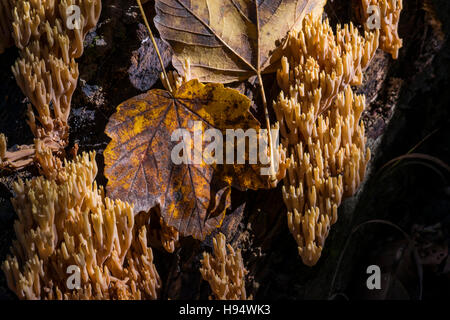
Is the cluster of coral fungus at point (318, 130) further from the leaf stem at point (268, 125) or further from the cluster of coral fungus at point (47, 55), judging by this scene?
the cluster of coral fungus at point (47, 55)

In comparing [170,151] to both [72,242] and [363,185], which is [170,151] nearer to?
[72,242]

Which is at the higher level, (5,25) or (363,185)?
(5,25)

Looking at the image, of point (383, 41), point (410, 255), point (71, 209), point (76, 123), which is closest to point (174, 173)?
point (71, 209)

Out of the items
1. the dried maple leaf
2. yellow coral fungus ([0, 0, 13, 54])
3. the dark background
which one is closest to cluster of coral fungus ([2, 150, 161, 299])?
the dried maple leaf

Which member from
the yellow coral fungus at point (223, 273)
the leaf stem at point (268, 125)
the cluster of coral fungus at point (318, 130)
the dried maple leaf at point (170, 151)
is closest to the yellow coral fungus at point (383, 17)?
the cluster of coral fungus at point (318, 130)

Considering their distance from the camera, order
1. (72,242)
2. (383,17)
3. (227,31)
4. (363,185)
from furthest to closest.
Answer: (363,185)
(383,17)
(227,31)
(72,242)

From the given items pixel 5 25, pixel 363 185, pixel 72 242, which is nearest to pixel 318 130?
pixel 363 185
